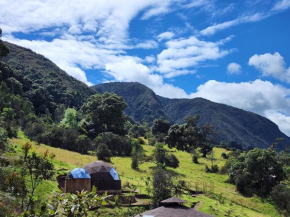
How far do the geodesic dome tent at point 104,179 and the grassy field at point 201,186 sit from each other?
291 cm

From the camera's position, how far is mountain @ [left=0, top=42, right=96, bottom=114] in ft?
305

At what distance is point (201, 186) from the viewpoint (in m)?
38.4

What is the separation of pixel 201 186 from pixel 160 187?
506 inches

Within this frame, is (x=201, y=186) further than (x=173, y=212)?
Yes

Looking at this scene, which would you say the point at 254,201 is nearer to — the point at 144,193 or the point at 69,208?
the point at 144,193

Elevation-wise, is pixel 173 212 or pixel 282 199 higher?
pixel 173 212

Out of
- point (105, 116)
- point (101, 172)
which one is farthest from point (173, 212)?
point (105, 116)

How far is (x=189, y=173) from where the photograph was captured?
45469 mm

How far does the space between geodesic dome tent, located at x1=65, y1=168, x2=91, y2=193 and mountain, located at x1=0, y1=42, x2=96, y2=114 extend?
67.7 meters

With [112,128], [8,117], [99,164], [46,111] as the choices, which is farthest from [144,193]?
[46,111]

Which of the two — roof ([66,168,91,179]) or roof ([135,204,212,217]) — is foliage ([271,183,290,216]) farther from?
roof ([66,168,91,179])

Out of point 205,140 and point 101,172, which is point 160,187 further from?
point 205,140

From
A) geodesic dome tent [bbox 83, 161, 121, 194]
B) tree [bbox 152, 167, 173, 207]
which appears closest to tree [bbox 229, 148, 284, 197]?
tree [bbox 152, 167, 173, 207]

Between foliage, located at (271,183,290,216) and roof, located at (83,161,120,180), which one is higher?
roof, located at (83,161,120,180)
